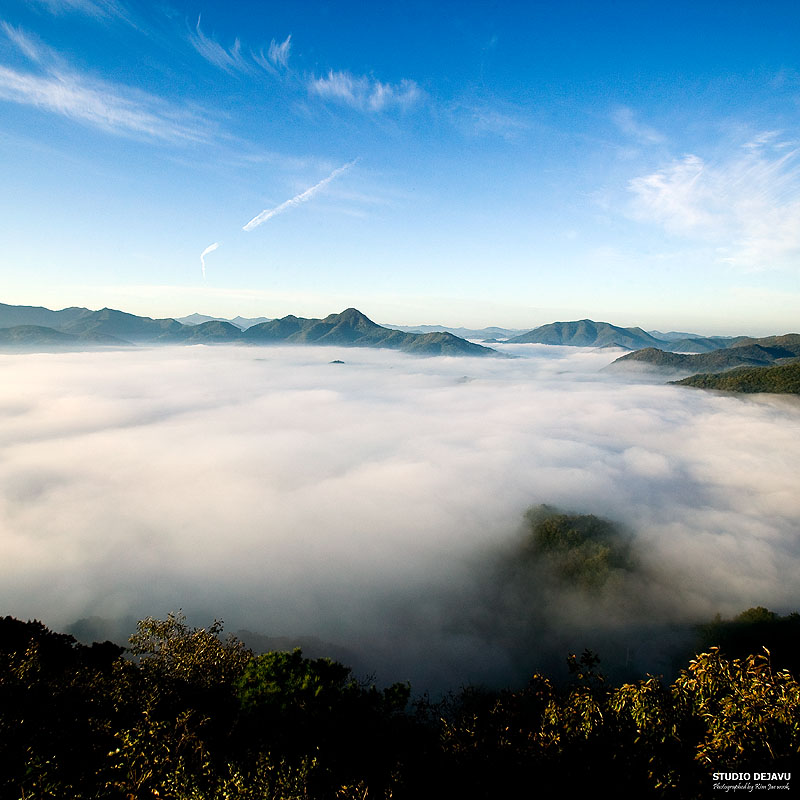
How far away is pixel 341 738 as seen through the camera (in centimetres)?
2597

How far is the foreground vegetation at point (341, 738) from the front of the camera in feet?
48.2

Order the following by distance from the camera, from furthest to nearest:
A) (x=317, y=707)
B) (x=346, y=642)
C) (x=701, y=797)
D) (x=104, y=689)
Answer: (x=346, y=642)
(x=317, y=707)
(x=104, y=689)
(x=701, y=797)

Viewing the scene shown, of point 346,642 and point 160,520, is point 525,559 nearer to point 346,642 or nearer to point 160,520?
point 346,642

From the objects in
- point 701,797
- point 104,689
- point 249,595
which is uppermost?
point 701,797

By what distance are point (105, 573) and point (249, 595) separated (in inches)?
1762

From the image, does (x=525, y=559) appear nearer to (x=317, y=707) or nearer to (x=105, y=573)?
(x=317, y=707)

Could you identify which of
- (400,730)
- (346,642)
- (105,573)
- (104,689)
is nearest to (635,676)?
(346,642)

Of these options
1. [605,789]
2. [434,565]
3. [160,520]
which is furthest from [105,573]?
[605,789]

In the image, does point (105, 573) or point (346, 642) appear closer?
point (346, 642)

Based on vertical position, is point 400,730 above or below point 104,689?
below

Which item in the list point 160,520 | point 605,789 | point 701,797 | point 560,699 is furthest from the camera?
point 160,520

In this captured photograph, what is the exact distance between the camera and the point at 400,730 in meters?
29.0

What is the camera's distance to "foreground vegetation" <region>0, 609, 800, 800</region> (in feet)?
48.2

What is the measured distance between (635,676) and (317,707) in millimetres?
86366
